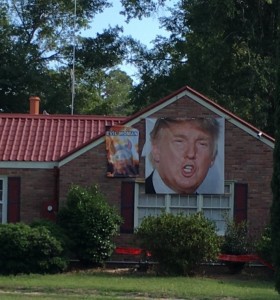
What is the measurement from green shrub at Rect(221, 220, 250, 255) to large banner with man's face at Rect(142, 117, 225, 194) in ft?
4.01

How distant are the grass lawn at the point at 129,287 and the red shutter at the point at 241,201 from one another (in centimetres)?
267

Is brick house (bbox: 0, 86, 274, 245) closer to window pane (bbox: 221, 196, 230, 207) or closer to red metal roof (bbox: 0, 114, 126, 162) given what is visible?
window pane (bbox: 221, 196, 230, 207)

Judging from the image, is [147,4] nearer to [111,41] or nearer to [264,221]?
[111,41]

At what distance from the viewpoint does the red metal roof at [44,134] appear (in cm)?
2394

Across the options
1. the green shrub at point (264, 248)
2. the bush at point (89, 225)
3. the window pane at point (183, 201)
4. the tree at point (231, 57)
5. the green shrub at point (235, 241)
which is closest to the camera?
the green shrub at point (264, 248)

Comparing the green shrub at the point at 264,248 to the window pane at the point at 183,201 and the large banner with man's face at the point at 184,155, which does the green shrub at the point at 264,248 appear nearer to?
the large banner with man's face at the point at 184,155

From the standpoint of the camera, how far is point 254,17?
35344mm

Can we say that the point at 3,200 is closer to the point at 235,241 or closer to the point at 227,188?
the point at 227,188

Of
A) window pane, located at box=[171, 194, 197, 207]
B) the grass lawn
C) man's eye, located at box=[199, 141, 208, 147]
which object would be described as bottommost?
the grass lawn

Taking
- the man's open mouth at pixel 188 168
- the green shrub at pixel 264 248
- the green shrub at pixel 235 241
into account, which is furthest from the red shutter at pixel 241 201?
the green shrub at pixel 264 248

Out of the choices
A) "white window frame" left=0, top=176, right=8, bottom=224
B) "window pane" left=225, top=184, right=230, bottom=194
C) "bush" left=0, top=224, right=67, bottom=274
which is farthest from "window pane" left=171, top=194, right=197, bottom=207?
"white window frame" left=0, top=176, right=8, bottom=224

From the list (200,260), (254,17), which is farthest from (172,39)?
(200,260)

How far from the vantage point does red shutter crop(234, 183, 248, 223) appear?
23000 millimetres

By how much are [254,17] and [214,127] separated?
1363 centimetres
